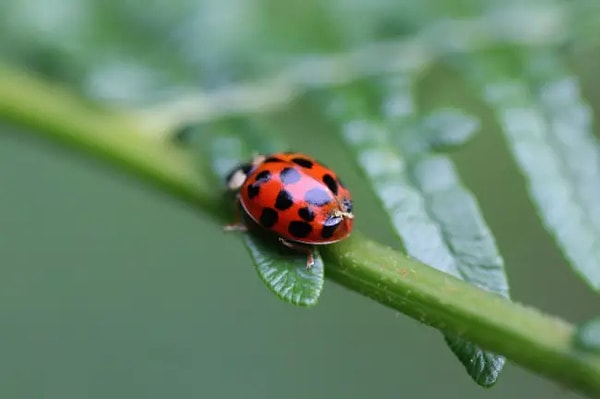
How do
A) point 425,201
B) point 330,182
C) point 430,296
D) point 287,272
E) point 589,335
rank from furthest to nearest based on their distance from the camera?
point 330,182 < point 425,201 < point 287,272 < point 430,296 < point 589,335

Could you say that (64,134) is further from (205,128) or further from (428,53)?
(428,53)

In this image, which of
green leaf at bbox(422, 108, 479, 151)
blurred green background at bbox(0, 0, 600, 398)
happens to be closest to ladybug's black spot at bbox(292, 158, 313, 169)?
green leaf at bbox(422, 108, 479, 151)

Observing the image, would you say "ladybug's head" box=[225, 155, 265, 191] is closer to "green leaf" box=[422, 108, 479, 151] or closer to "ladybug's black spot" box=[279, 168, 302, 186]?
"ladybug's black spot" box=[279, 168, 302, 186]

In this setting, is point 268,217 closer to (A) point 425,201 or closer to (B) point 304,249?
(B) point 304,249

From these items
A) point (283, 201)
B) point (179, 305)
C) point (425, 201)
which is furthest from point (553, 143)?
point (179, 305)

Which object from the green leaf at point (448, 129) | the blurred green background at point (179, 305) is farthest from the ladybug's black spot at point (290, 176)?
the blurred green background at point (179, 305)

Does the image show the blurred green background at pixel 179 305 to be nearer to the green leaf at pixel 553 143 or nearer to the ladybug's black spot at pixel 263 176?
the green leaf at pixel 553 143
